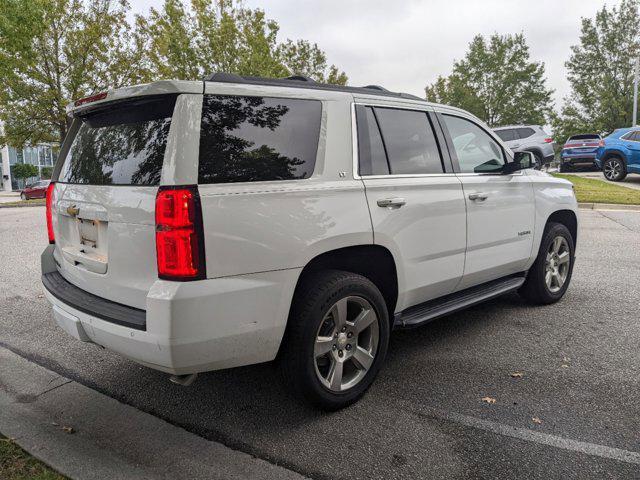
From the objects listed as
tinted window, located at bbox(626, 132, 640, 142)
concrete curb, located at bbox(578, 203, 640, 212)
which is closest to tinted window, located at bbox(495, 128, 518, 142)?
tinted window, located at bbox(626, 132, 640, 142)

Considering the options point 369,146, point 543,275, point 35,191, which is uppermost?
point 369,146

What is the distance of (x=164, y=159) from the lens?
8.03 feet

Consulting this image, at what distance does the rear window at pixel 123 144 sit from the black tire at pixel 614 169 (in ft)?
62.8

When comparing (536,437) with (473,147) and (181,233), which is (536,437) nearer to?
(181,233)

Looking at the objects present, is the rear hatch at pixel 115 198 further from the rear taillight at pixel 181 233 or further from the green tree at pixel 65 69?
the green tree at pixel 65 69

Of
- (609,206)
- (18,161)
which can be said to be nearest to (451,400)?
(609,206)

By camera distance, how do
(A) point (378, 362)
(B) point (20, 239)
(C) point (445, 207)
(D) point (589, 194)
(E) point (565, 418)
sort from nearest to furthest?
(E) point (565, 418) < (A) point (378, 362) < (C) point (445, 207) < (B) point (20, 239) < (D) point (589, 194)

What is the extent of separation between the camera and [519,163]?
4.31m

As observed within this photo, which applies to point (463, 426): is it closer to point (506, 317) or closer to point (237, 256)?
point (237, 256)

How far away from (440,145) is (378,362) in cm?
171

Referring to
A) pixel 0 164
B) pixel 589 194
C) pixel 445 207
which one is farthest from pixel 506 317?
pixel 0 164

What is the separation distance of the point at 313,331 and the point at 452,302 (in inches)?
57.5

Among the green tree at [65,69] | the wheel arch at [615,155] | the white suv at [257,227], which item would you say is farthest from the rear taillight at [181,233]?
the green tree at [65,69]

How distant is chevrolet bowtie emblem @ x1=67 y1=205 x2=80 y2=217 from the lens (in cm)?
294
